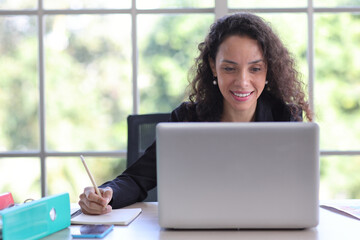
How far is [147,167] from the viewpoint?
1.68 meters

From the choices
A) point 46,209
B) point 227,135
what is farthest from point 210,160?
point 46,209

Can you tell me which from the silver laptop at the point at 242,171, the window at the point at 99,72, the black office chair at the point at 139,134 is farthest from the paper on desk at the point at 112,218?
the window at the point at 99,72

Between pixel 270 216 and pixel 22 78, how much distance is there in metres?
2.32

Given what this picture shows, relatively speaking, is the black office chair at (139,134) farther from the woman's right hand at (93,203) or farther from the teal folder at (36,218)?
the teal folder at (36,218)

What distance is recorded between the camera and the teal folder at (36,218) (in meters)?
0.97

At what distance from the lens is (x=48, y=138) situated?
2920 millimetres

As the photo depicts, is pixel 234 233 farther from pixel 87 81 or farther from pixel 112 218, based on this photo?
pixel 87 81

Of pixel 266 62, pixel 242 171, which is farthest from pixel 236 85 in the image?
pixel 242 171

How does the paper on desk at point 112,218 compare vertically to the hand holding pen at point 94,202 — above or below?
below

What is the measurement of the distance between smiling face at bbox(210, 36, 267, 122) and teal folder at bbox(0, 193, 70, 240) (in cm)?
80

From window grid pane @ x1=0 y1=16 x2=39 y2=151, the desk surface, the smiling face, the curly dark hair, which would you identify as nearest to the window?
window grid pane @ x1=0 y1=16 x2=39 y2=151

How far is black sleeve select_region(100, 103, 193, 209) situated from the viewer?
1.46 metres

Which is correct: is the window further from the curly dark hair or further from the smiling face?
the smiling face

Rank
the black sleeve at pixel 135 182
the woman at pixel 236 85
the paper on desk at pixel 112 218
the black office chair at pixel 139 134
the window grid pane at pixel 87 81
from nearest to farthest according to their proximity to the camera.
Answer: the paper on desk at pixel 112 218, the black sleeve at pixel 135 182, the woman at pixel 236 85, the black office chair at pixel 139 134, the window grid pane at pixel 87 81
